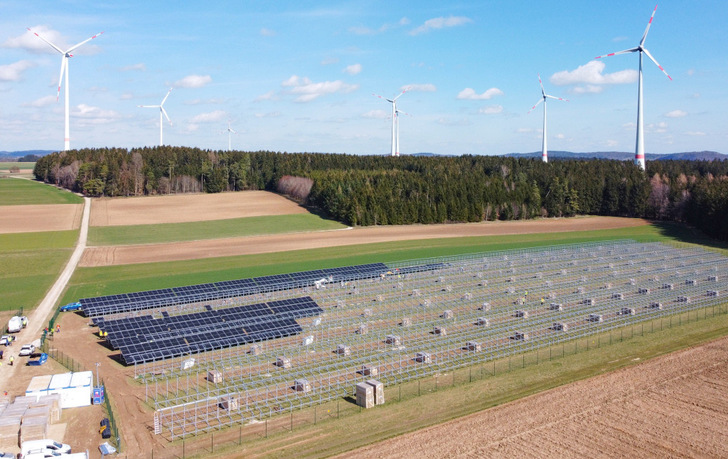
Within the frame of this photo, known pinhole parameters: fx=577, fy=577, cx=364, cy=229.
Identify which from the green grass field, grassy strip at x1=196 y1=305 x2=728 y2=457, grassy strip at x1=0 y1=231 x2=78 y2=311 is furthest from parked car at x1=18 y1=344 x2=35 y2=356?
the green grass field

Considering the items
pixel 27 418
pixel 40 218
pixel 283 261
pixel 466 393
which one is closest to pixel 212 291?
pixel 283 261

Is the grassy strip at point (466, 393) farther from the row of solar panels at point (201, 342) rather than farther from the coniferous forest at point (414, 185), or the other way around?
the coniferous forest at point (414, 185)

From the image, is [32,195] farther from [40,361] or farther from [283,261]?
[40,361]

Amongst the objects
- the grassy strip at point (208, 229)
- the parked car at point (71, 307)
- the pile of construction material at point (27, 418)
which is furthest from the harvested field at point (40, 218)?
the pile of construction material at point (27, 418)

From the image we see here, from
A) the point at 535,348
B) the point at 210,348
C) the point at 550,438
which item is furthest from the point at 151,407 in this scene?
the point at 535,348

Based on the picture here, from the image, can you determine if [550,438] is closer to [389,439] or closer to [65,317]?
[389,439]

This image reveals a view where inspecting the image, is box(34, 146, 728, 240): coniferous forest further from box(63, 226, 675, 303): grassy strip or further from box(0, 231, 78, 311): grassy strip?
box(0, 231, 78, 311): grassy strip
